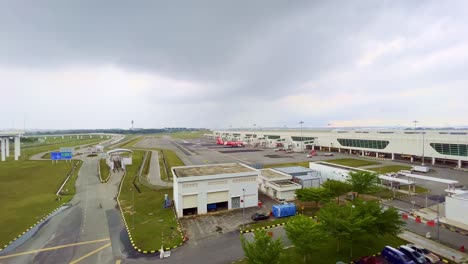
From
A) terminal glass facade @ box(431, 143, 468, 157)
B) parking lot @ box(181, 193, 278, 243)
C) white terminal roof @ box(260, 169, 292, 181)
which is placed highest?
terminal glass facade @ box(431, 143, 468, 157)

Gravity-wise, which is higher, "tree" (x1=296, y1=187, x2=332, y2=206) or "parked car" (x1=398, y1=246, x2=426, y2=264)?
"tree" (x1=296, y1=187, x2=332, y2=206)

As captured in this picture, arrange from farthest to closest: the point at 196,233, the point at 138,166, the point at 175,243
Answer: the point at 138,166 < the point at 196,233 < the point at 175,243

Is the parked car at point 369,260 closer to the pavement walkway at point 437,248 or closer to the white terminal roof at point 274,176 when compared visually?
the pavement walkway at point 437,248

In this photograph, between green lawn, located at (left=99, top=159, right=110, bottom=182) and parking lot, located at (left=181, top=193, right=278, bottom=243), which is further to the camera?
green lawn, located at (left=99, top=159, right=110, bottom=182)

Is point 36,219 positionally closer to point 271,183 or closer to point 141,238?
point 141,238

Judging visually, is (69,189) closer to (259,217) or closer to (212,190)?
(212,190)

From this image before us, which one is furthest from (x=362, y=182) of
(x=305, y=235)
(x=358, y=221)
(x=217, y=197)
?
(x=217, y=197)

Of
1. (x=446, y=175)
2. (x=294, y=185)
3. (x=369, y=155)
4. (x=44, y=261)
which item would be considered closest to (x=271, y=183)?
(x=294, y=185)

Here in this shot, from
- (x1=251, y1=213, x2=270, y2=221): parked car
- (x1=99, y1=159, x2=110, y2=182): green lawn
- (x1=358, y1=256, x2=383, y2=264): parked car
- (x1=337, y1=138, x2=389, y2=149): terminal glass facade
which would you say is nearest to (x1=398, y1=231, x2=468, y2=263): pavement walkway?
(x1=358, y1=256, x2=383, y2=264): parked car

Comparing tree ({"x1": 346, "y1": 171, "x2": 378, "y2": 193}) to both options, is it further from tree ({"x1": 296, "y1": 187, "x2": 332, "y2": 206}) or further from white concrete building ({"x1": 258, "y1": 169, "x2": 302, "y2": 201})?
white concrete building ({"x1": 258, "y1": 169, "x2": 302, "y2": 201})
